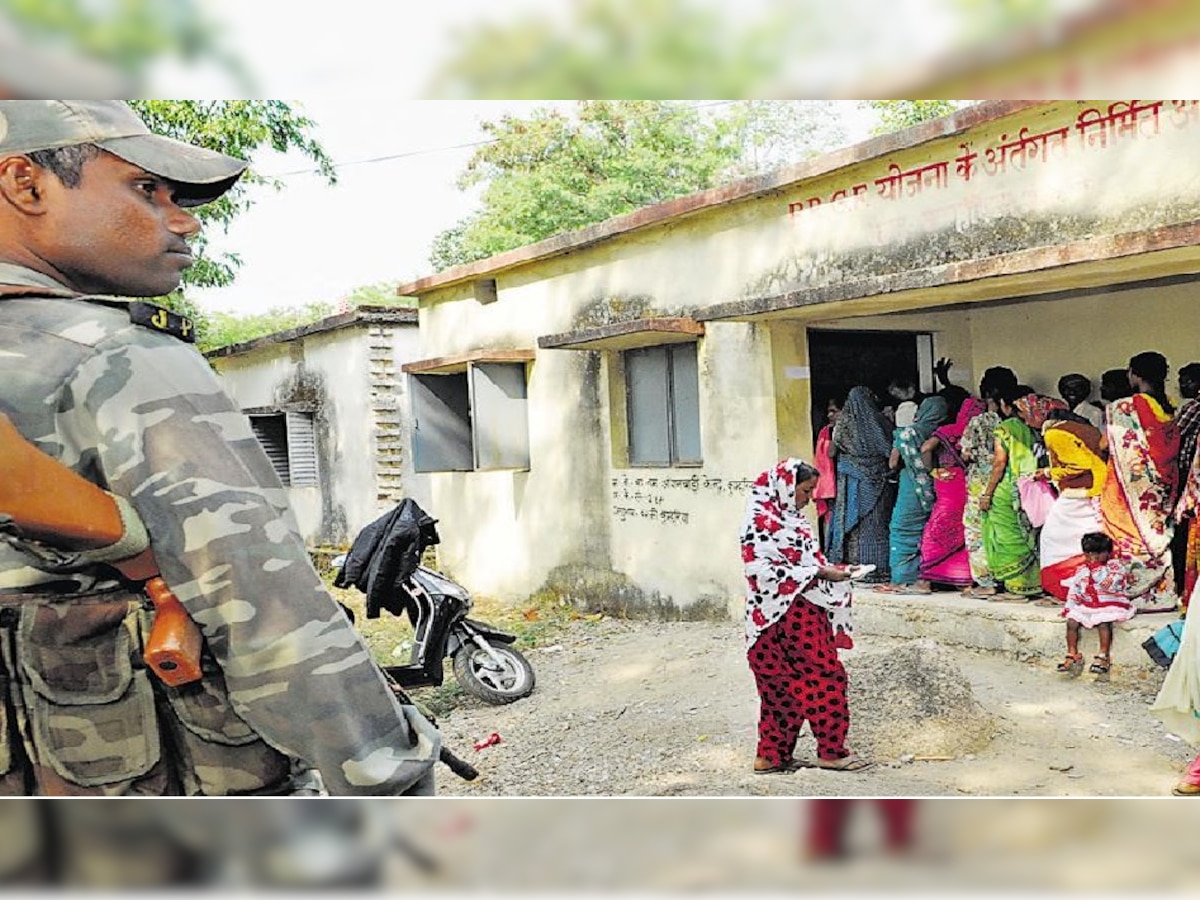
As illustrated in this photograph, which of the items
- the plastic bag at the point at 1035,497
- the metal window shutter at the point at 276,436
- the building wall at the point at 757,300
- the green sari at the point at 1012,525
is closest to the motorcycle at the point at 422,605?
the building wall at the point at 757,300

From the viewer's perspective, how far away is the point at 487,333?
5395 millimetres

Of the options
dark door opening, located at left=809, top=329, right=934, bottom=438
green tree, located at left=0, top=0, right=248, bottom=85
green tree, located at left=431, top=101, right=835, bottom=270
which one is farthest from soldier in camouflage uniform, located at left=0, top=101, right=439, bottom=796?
dark door opening, located at left=809, top=329, right=934, bottom=438

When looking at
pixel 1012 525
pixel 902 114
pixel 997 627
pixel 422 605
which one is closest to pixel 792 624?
pixel 997 627

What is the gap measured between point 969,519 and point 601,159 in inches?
98.6

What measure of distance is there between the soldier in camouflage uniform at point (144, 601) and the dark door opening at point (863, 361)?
392cm

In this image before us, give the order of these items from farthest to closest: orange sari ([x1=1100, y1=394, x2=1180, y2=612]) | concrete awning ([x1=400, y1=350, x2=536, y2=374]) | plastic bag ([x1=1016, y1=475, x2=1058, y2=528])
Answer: concrete awning ([x1=400, y1=350, x2=536, y2=374]), plastic bag ([x1=1016, y1=475, x2=1058, y2=528]), orange sari ([x1=1100, y1=394, x2=1180, y2=612])

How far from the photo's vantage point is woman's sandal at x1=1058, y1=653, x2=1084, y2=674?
4.17 metres

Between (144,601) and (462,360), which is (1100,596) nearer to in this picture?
(462,360)

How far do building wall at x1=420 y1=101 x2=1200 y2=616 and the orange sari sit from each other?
633mm

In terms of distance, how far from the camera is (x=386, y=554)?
4.07 meters

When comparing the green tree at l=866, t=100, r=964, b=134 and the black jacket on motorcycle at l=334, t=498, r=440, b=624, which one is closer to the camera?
the black jacket on motorcycle at l=334, t=498, r=440, b=624

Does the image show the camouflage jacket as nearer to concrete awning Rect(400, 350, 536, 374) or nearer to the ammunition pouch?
the ammunition pouch

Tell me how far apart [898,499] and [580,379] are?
1.60 metres

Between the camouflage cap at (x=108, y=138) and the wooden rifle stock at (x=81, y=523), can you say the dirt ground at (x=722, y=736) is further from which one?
the camouflage cap at (x=108, y=138)
